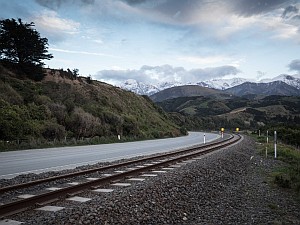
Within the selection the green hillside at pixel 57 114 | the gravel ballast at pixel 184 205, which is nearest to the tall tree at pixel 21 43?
the green hillside at pixel 57 114

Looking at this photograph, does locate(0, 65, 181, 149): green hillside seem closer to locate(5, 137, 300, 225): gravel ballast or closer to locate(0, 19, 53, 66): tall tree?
locate(0, 19, 53, 66): tall tree

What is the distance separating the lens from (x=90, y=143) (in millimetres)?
32281

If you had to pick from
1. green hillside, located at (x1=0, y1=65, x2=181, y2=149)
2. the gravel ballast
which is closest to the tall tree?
green hillside, located at (x1=0, y1=65, x2=181, y2=149)

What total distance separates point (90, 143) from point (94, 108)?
36.9ft

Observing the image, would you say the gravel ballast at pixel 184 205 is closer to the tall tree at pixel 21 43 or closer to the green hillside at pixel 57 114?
the green hillside at pixel 57 114

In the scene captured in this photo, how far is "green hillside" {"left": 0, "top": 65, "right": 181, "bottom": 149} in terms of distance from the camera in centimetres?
2730

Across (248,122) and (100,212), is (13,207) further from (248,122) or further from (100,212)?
(248,122)

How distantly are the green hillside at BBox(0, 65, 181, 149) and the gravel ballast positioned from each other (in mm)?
18138

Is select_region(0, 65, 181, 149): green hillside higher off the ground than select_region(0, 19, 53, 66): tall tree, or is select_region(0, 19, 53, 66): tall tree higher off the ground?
select_region(0, 19, 53, 66): tall tree

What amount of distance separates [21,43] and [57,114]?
14846mm

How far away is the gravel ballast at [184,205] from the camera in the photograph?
258 inches

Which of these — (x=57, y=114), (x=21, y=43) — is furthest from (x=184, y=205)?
(x=21, y=43)

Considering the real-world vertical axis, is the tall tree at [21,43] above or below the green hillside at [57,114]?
above

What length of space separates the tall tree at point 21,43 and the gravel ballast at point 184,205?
3762 cm
